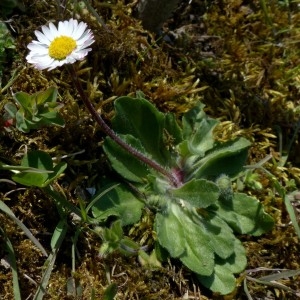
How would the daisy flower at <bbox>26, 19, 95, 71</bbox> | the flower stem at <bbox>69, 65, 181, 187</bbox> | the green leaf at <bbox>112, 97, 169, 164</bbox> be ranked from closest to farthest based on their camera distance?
the daisy flower at <bbox>26, 19, 95, 71</bbox>
the flower stem at <bbox>69, 65, 181, 187</bbox>
the green leaf at <bbox>112, 97, 169, 164</bbox>

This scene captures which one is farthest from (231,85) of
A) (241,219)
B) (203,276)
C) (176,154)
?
(203,276)

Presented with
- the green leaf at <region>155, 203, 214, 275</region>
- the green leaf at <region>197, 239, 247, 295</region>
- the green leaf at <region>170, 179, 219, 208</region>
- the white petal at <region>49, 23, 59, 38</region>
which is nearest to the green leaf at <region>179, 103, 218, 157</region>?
the green leaf at <region>170, 179, 219, 208</region>

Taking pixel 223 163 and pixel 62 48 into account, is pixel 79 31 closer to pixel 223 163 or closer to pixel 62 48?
pixel 62 48

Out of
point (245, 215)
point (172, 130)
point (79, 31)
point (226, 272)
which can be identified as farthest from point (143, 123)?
point (226, 272)

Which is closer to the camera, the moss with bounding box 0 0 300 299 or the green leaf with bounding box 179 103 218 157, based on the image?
the moss with bounding box 0 0 300 299

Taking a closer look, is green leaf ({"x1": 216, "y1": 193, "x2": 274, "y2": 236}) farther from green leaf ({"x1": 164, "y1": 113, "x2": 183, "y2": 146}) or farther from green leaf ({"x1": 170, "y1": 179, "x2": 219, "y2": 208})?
green leaf ({"x1": 164, "y1": 113, "x2": 183, "y2": 146})

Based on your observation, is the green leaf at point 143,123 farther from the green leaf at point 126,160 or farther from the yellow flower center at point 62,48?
the yellow flower center at point 62,48
